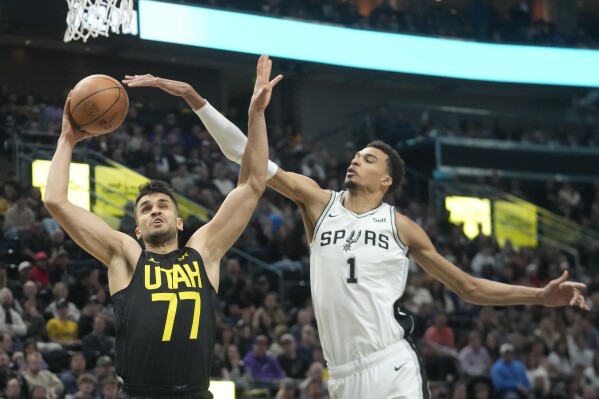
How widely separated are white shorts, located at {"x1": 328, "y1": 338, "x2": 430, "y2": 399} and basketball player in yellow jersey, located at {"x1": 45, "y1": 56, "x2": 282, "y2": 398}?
38.6 inches

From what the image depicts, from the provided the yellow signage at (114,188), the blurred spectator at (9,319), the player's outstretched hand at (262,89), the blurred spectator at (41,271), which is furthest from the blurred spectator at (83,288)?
the player's outstretched hand at (262,89)

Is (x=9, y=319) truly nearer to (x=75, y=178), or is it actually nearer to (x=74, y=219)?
(x=75, y=178)

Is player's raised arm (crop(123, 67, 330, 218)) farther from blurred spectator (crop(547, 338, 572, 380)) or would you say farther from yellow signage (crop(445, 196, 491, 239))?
yellow signage (crop(445, 196, 491, 239))

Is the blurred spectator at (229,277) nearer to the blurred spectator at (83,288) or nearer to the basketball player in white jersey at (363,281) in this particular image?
the blurred spectator at (83,288)

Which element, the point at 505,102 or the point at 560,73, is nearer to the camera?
the point at 560,73

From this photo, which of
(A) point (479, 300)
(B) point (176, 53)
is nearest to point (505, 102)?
(B) point (176, 53)

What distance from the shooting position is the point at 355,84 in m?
27.7

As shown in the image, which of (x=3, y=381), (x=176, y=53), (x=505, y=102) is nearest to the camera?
(x=3, y=381)

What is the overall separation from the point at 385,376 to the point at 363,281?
0.57 m

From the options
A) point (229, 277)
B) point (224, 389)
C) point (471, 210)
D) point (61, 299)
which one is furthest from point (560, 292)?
point (471, 210)

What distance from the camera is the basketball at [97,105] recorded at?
20.4 feet

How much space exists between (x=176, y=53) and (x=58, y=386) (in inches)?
495

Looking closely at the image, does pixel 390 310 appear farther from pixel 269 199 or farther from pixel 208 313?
pixel 269 199

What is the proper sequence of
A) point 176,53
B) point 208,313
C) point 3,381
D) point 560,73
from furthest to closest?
point 560,73 < point 176,53 < point 3,381 < point 208,313
